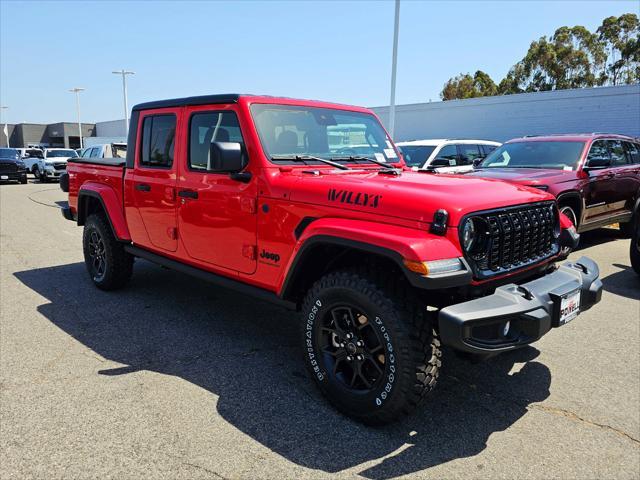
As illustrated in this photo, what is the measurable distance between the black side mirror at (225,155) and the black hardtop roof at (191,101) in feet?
1.89

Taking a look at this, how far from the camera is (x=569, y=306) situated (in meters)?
3.00

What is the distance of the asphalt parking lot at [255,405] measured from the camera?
8.63ft

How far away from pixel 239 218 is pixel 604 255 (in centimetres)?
643

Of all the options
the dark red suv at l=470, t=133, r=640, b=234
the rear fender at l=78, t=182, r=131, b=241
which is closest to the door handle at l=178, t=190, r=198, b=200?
the rear fender at l=78, t=182, r=131, b=241

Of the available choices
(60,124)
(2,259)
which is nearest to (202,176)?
(2,259)

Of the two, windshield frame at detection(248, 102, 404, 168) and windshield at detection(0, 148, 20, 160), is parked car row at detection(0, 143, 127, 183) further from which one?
windshield frame at detection(248, 102, 404, 168)

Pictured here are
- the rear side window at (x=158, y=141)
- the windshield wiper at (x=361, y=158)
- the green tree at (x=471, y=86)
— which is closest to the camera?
the windshield wiper at (x=361, y=158)

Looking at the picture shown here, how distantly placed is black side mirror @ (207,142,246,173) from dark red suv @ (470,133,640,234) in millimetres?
4628

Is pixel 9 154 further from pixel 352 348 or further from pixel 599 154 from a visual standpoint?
pixel 352 348

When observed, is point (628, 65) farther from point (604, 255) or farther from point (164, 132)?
point (164, 132)

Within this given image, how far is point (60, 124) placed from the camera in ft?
242

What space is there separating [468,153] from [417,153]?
1.58 meters

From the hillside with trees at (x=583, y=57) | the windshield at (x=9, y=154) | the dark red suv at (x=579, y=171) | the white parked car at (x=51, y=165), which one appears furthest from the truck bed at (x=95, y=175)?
the hillside with trees at (x=583, y=57)

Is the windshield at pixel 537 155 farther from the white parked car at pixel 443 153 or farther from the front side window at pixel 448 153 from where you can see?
the front side window at pixel 448 153
